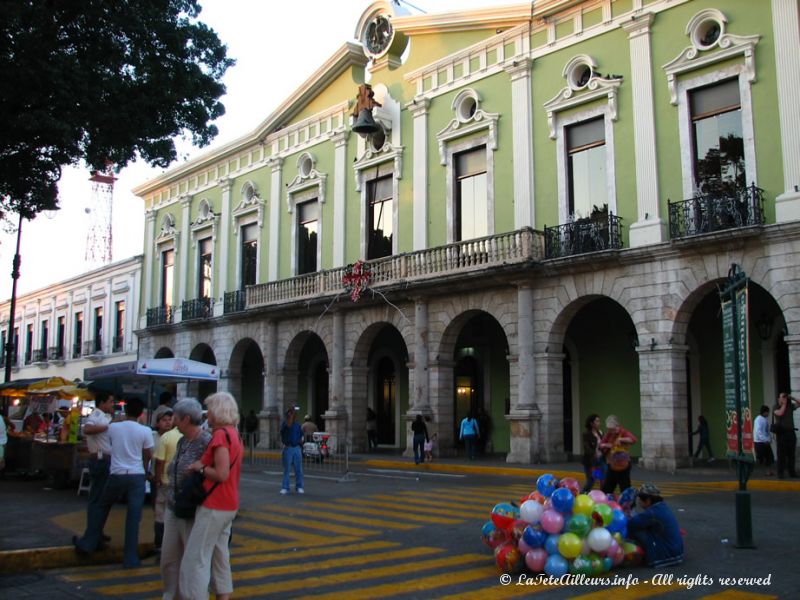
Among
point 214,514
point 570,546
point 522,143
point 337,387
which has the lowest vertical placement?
point 570,546

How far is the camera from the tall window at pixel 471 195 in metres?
25.4

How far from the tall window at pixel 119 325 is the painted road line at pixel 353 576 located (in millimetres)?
38302

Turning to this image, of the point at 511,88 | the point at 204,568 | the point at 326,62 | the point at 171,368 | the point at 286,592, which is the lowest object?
the point at 286,592

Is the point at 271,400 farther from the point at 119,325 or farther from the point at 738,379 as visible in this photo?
the point at 738,379

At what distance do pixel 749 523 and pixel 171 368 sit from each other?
45.2 ft

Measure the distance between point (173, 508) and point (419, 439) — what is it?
56.2ft

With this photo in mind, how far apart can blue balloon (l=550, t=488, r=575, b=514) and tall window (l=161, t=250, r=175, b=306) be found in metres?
34.0

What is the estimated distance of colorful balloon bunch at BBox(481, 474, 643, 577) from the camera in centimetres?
809

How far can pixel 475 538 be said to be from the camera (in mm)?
10367

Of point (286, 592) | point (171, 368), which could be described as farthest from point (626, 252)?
point (286, 592)

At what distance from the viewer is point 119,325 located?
4475 cm

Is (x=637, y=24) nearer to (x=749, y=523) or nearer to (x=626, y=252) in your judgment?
(x=626, y=252)

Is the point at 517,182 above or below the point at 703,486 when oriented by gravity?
above

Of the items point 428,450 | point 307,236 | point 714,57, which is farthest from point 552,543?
point 307,236
